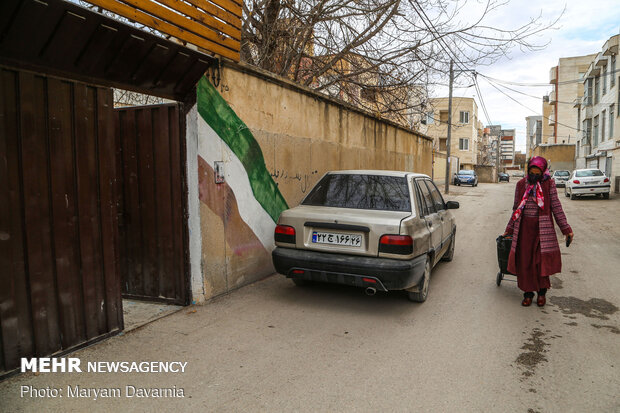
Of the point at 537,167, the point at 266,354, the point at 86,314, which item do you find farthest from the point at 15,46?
the point at 537,167

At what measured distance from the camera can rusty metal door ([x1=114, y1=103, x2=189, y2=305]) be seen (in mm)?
4719

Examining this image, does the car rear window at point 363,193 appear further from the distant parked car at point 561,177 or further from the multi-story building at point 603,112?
the distant parked car at point 561,177

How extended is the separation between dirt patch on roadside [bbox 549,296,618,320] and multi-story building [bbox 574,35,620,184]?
23.8 metres

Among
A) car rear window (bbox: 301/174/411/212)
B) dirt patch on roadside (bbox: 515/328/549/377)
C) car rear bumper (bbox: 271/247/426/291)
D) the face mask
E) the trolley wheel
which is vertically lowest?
dirt patch on roadside (bbox: 515/328/549/377)

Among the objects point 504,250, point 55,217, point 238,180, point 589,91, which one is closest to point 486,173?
point 589,91

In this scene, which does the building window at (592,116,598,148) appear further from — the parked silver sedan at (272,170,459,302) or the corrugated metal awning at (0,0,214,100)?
the corrugated metal awning at (0,0,214,100)

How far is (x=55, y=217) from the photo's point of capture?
332 centimetres

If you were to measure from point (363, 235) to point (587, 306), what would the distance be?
291cm

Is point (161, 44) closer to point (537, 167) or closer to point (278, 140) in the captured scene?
point (278, 140)

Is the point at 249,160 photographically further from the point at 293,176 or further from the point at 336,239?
the point at 336,239

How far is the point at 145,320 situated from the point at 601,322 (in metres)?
4.91

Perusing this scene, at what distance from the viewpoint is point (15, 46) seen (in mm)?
2961

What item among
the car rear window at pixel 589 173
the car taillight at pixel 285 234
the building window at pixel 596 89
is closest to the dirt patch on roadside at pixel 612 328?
the car taillight at pixel 285 234

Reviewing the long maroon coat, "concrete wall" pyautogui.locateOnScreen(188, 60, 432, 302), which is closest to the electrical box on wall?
"concrete wall" pyautogui.locateOnScreen(188, 60, 432, 302)
